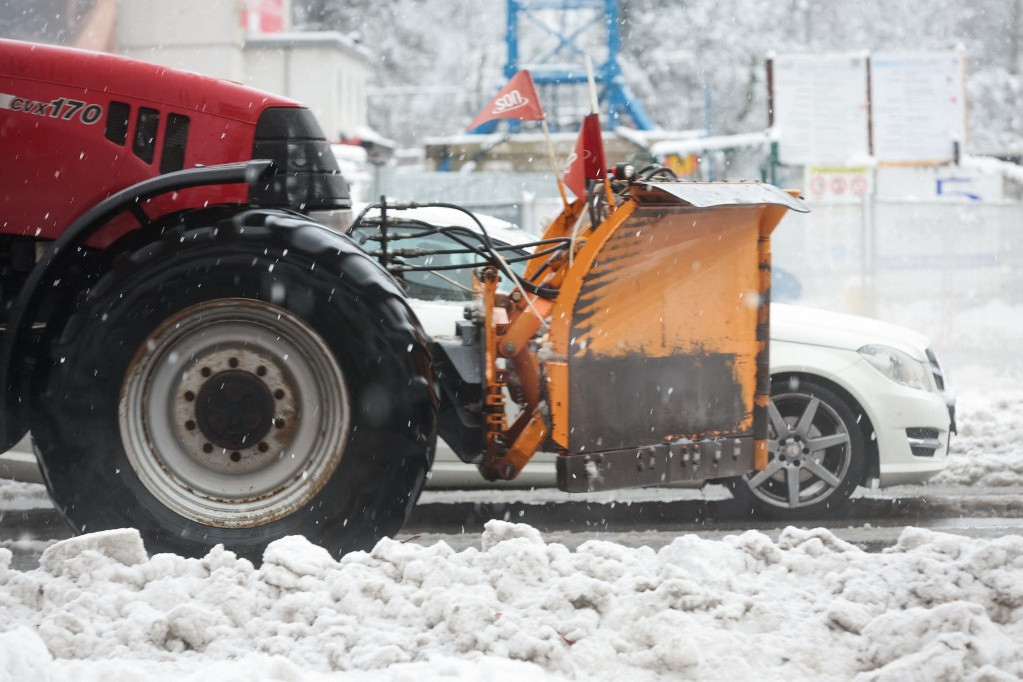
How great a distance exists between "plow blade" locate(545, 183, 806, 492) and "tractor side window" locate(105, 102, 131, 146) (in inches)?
65.4

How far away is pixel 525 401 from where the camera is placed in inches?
191

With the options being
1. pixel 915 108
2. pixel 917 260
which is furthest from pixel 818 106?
pixel 917 260

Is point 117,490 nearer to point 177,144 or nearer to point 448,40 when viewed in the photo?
point 177,144

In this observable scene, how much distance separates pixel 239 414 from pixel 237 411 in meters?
0.01

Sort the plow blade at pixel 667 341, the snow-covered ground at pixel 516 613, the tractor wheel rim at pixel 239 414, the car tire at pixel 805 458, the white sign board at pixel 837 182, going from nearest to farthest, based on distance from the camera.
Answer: the snow-covered ground at pixel 516 613 < the tractor wheel rim at pixel 239 414 < the plow blade at pixel 667 341 < the car tire at pixel 805 458 < the white sign board at pixel 837 182

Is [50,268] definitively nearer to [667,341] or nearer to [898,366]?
[667,341]

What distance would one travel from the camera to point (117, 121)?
4.64 m

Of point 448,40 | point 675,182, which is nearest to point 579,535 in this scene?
point 675,182

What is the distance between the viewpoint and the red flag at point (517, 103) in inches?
212

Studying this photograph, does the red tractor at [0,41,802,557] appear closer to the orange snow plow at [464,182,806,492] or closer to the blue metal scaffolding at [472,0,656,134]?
the orange snow plow at [464,182,806,492]

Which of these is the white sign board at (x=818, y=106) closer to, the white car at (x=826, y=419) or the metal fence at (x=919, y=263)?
the metal fence at (x=919, y=263)

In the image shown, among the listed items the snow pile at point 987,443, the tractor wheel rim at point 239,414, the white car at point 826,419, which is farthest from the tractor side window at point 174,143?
the snow pile at point 987,443

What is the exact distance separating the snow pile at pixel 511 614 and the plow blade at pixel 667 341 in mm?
513

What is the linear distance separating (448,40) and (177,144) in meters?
45.3
